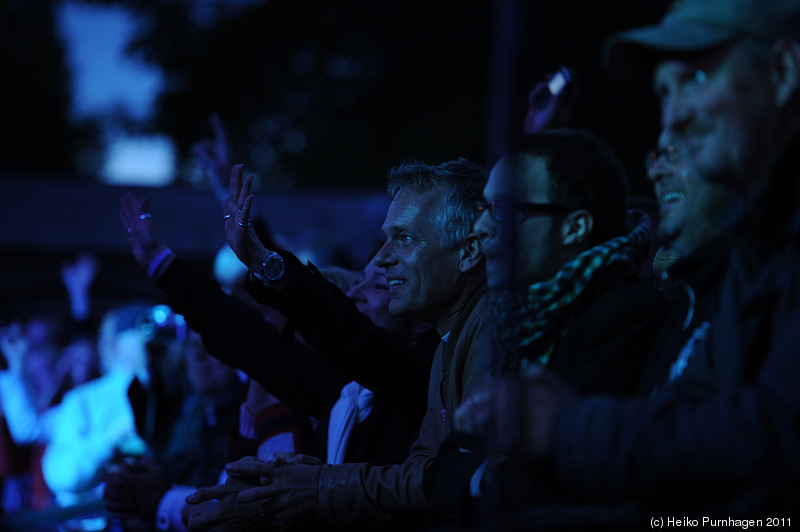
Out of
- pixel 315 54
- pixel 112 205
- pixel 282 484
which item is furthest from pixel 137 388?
pixel 315 54

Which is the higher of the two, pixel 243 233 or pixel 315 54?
pixel 315 54

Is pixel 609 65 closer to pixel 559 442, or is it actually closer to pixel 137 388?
pixel 559 442

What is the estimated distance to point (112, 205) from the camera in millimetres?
17641

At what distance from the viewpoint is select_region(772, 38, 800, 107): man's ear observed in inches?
75.1

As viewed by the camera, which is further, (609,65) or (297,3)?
(297,3)

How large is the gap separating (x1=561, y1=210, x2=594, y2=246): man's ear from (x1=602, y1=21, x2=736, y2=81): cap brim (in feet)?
1.62

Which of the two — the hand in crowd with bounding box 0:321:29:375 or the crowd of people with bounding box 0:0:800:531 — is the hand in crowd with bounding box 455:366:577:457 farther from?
the hand in crowd with bounding box 0:321:29:375

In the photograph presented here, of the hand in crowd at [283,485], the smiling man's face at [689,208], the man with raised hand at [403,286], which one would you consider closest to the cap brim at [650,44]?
the smiling man's face at [689,208]

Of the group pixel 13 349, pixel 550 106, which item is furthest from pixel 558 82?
pixel 13 349

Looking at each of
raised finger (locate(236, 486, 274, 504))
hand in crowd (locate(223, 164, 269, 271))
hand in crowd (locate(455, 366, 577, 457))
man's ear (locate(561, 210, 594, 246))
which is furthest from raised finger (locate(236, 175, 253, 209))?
hand in crowd (locate(455, 366, 577, 457))

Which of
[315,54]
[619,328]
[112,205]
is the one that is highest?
[315,54]

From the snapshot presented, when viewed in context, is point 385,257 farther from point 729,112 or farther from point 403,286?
point 729,112

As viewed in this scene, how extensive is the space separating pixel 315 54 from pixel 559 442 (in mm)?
23989

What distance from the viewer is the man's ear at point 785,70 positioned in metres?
1.91
